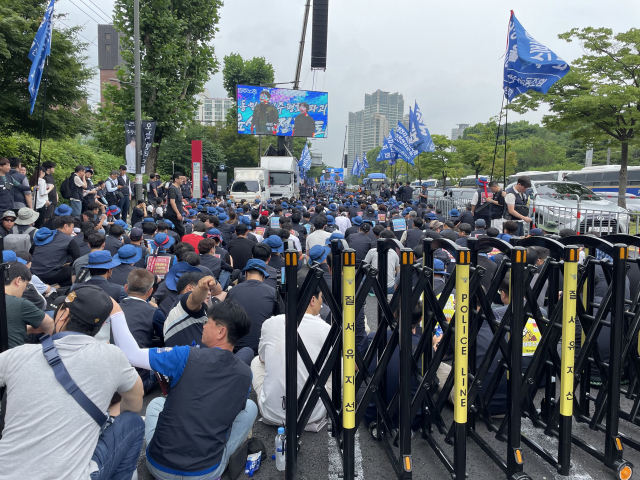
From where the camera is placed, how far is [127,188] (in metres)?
15.5

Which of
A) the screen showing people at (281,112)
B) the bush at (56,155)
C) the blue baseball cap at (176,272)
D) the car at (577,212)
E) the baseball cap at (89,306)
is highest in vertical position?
the screen showing people at (281,112)

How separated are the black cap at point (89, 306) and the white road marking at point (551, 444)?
10.2 ft

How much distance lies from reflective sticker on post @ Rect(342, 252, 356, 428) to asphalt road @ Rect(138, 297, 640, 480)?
0.68 m

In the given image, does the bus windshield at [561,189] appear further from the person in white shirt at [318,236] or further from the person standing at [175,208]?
the person standing at [175,208]

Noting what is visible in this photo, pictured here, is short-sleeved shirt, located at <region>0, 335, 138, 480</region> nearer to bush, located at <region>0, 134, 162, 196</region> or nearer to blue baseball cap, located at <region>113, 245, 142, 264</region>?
blue baseball cap, located at <region>113, 245, 142, 264</region>

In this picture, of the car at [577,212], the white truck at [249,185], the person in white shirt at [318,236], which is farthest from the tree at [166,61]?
the car at [577,212]

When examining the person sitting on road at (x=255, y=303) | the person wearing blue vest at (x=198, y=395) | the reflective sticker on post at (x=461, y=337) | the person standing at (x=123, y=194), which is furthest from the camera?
the person standing at (x=123, y=194)

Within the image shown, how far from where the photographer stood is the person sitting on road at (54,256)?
668cm

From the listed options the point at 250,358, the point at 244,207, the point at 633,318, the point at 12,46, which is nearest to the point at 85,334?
the point at 250,358

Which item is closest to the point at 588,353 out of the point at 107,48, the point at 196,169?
the point at 196,169

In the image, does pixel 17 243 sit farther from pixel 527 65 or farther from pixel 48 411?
pixel 527 65

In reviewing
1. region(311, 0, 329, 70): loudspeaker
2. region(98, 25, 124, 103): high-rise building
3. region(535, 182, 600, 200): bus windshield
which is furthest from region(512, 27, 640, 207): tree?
region(98, 25, 124, 103): high-rise building

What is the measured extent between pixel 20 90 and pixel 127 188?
19.2 feet

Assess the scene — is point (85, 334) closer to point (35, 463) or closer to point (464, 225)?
point (35, 463)
